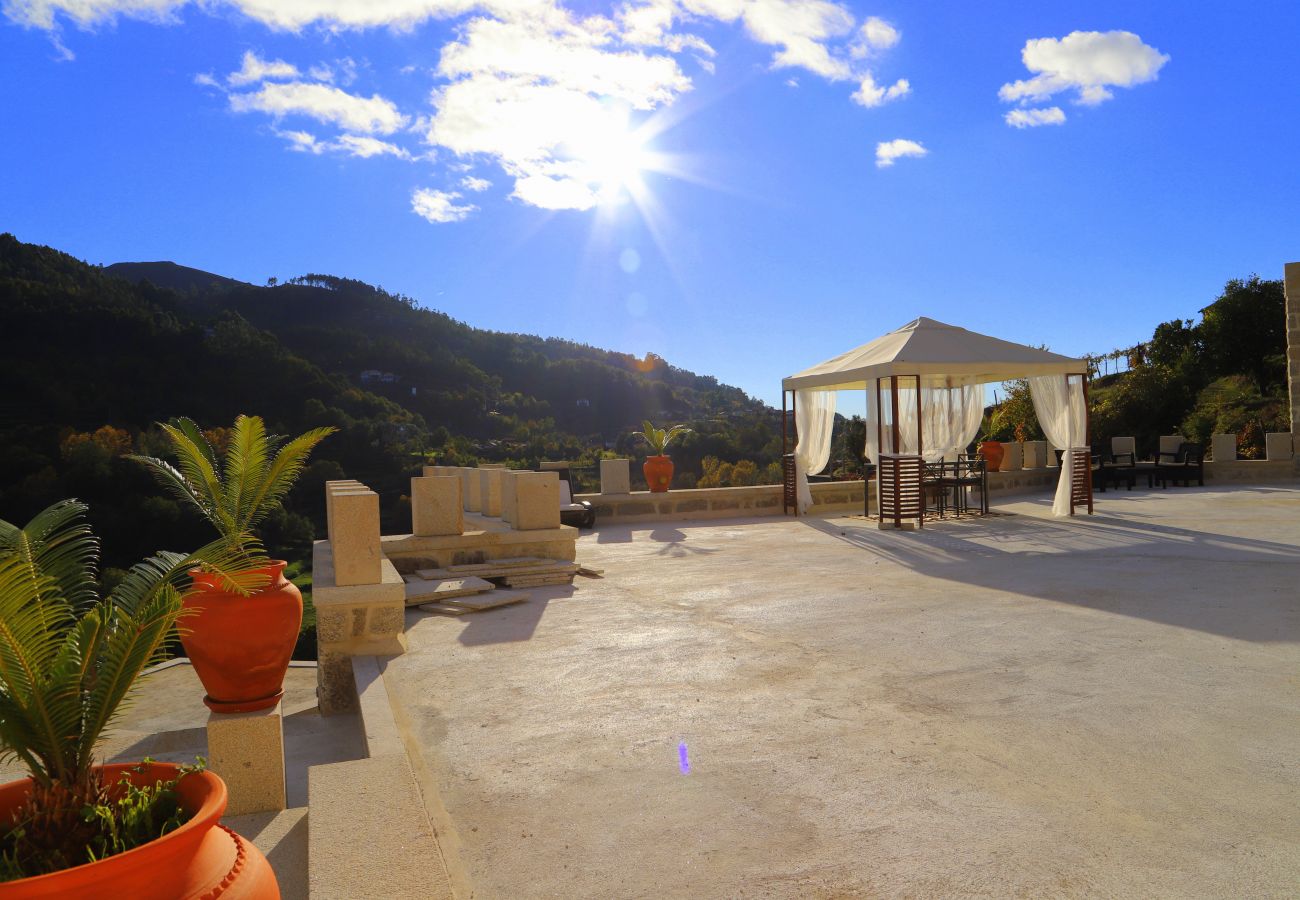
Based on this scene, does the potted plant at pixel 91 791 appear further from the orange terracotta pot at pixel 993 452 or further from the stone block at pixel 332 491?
the orange terracotta pot at pixel 993 452

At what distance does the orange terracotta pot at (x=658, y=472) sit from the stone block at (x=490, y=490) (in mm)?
3406

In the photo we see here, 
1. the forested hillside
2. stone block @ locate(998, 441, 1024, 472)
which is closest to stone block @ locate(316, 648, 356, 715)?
stone block @ locate(998, 441, 1024, 472)

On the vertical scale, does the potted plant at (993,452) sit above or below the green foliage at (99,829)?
above

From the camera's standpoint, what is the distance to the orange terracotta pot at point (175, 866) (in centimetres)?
145

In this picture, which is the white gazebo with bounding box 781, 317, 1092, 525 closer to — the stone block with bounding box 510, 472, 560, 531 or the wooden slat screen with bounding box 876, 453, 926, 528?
the wooden slat screen with bounding box 876, 453, 926, 528

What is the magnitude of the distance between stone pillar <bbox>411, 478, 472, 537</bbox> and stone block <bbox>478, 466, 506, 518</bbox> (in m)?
1.43

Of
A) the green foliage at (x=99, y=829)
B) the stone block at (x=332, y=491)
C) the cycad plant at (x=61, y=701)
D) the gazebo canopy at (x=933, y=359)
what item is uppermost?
the gazebo canopy at (x=933, y=359)

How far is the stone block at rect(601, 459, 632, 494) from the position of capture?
11.5 meters

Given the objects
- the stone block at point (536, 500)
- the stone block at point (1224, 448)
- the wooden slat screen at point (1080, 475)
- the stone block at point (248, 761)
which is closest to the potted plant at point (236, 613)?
the stone block at point (248, 761)

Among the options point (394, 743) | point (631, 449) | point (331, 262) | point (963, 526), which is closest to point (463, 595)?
point (394, 743)

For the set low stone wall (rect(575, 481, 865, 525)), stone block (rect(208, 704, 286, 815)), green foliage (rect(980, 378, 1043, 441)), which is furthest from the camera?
green foliage (rect(980, 378, 1043, 441))

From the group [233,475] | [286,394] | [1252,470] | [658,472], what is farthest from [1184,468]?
[286,394]

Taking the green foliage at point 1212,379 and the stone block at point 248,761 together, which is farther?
the green foliage at point 1212,379

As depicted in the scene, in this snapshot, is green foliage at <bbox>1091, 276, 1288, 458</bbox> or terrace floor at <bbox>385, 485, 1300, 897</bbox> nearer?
terrace floor at <bbox>385, 485, 1300, 897</bbox>
